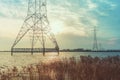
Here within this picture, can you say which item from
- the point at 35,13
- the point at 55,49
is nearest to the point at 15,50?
the point at 55,49

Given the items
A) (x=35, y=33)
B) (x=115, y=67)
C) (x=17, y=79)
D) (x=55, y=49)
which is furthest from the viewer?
(x=55, y=49)

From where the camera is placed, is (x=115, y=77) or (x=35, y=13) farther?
(x=35, y=13)

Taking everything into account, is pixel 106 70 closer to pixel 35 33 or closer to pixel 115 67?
pixel 115 67

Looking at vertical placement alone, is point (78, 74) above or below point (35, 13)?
below

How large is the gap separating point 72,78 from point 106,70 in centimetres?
256

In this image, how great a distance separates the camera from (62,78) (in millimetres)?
22344

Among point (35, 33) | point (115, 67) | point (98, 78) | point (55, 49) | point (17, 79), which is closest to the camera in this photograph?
point (98, 78)

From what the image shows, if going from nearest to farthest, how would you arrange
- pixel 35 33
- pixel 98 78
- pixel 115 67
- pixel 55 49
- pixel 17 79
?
1. pixel 98 78
2. pixel 17 79
3. pixel 115 67
4. pixel 35 33
5. pixel 55 49

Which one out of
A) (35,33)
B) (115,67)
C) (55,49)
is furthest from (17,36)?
(115,67)

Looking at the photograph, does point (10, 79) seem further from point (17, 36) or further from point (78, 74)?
point (17, 36)

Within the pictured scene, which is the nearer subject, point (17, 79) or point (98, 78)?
point (98, 78)

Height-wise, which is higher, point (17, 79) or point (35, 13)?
point (35, 13)

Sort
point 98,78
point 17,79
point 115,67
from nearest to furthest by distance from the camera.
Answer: point 98,78 → point 17,79 → point 115,67

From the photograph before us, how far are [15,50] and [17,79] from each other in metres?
98.5
